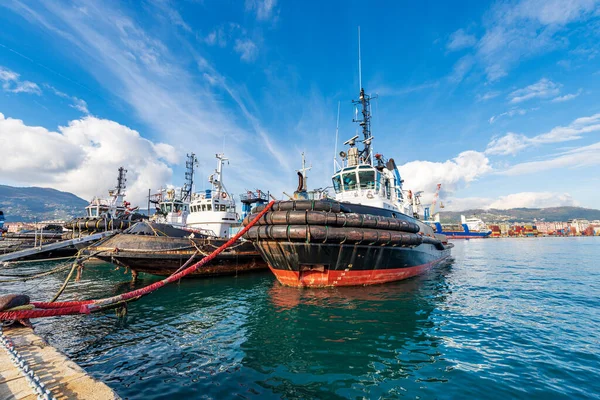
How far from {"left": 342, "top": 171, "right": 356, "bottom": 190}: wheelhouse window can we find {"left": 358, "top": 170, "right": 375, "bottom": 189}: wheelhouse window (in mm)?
411

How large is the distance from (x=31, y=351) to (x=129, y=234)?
1084cm

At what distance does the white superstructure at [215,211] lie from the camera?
911 inches

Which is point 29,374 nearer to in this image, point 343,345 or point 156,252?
point 343,345

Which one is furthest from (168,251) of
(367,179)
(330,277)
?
(367,179)

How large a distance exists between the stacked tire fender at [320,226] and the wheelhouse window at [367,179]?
452 cm

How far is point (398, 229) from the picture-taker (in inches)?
455

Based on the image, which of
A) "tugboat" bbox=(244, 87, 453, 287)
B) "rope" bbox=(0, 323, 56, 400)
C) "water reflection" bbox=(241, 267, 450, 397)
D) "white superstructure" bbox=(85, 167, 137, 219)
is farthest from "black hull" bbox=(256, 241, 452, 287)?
"white superstructure" bbox=(85, 167, 137, 219)

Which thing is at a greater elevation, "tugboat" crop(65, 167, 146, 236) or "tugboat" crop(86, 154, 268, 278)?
"tugboat" crop(65, 167, 146, 236)

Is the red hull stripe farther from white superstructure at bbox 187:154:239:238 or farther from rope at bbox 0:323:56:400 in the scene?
white superstructure at bbox 187:154:239:238

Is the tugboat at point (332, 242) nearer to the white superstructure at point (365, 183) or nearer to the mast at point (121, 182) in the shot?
the white superstructure at point (365, 183)

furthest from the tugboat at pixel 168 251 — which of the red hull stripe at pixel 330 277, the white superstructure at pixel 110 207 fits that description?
the white superstructure at pixel 110 207

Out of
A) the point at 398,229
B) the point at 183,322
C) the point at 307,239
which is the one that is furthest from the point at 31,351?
the point at 398,229

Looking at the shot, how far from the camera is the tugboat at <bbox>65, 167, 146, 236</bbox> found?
1049 inches

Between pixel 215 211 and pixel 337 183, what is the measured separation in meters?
12.3
